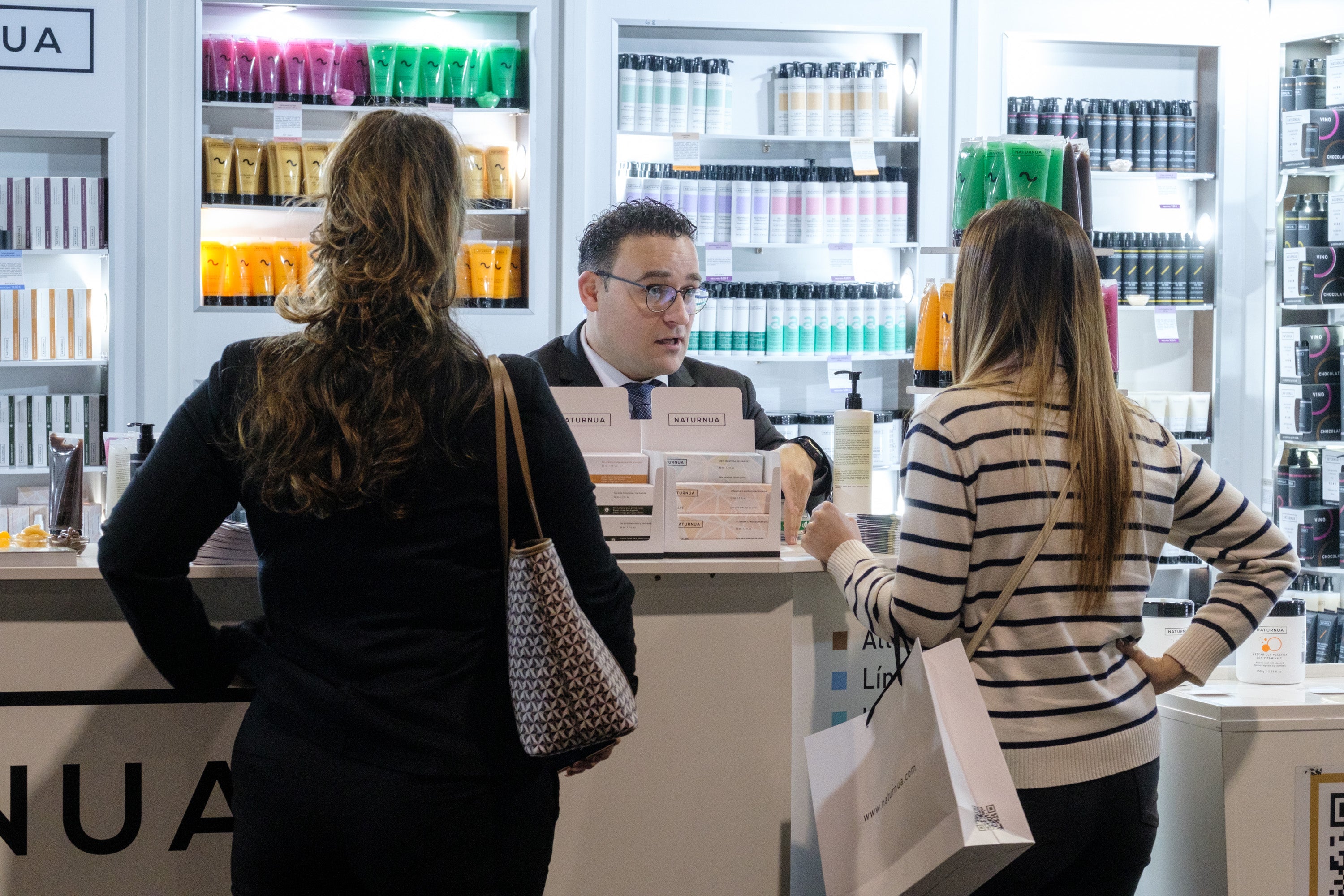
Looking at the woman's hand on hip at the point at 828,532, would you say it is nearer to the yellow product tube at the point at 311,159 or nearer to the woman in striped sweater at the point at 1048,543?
the woman in striped sweater at the point at 1048,543

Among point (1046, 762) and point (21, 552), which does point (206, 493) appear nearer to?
point (21, 552)

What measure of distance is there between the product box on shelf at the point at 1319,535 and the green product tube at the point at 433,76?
362 cm

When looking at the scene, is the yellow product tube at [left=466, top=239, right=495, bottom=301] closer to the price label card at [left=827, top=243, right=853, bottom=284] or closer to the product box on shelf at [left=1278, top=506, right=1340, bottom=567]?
the price label card at [left=827, top=243, right=853, bottom=284]

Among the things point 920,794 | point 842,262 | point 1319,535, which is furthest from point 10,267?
point 1319,535

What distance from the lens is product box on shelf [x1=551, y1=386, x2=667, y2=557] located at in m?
1.92

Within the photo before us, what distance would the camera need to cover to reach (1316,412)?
448 cm

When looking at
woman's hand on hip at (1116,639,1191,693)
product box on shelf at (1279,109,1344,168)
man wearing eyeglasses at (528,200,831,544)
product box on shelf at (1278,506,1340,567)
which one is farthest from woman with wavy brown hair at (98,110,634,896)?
product box on shelf at (1279,109,1344,168)

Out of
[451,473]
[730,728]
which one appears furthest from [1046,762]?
[451,473]

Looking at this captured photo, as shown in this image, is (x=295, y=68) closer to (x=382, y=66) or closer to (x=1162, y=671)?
(x=382, y=66)

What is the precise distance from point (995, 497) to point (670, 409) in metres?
0.70

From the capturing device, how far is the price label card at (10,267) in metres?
4.41

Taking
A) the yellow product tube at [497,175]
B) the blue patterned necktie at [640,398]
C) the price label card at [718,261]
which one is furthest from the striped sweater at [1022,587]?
the yellow product tube at [497,175]

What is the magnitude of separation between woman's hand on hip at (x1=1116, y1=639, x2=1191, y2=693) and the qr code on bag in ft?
1.18

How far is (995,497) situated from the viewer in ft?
4.73
